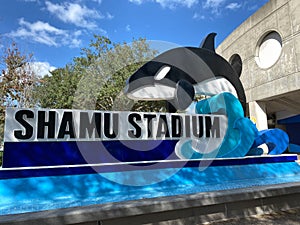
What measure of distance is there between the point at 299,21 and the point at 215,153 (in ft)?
33.8

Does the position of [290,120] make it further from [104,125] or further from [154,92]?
[104,125]

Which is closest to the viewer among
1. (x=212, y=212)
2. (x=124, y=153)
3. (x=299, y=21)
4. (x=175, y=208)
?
(x=175, y=208)

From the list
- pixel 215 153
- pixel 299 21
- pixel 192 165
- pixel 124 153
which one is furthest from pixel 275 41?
pixel 124 153

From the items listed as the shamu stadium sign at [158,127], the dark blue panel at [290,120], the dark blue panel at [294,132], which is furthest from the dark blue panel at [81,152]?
the dark blue panel at [294,132]

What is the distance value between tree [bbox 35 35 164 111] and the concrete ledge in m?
12.0

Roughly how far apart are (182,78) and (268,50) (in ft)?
34.7

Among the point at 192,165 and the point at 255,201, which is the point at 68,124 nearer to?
the point at 192,165

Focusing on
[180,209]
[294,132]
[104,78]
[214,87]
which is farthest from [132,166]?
[294,132]

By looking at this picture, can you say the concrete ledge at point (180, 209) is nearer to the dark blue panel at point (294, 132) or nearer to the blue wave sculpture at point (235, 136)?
the blue wave sculpture at point (235, 136)

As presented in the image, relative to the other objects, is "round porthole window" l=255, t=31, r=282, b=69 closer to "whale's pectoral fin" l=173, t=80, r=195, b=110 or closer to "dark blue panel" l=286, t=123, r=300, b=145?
"dark blue panel" l=286, t=123, r=300, b=145

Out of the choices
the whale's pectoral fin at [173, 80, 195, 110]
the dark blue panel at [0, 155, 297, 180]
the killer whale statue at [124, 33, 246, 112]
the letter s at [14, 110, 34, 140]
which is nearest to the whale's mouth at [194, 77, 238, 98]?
the killer whale statue at [124, 33, 246, 112]

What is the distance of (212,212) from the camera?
12.2 feet

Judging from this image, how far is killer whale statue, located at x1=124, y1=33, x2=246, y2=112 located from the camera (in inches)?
296

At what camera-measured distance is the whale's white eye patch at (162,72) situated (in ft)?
25.3
